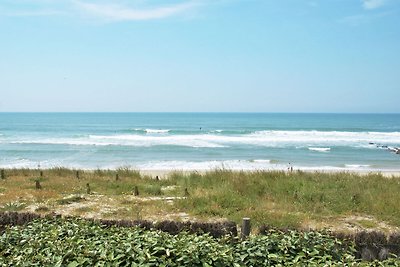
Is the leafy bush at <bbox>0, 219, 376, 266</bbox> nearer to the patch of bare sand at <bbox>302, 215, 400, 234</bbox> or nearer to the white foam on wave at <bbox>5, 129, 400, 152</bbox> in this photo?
the patch of bare sand at <bbox>302, 215, 400, 234</bbox>

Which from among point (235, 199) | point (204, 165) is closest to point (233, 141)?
point (204, 165)

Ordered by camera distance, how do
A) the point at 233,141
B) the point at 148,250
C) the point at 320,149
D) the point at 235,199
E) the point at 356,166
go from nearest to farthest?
the point at 148,250 < the point at 235,199 < the point at 356,166 < the point at 320,149 < the point at 233,141

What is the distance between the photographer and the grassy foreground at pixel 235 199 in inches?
370

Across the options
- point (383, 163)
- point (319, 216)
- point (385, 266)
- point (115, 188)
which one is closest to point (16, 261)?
point (385, 266)

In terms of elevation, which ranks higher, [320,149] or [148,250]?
[148,250]

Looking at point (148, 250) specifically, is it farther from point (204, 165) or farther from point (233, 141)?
point (233, 141)

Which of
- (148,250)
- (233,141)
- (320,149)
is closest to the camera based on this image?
(148,250)

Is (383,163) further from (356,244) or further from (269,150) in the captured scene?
(356,244)

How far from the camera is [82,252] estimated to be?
4.27 m

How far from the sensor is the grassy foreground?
9406 millimetres

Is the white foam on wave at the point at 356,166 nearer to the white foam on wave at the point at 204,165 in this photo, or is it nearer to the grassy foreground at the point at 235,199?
the white foam on wave at the point at 204,165

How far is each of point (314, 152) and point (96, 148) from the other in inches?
811

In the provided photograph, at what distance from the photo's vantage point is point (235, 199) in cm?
1040

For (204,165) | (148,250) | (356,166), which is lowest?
(204,165)
